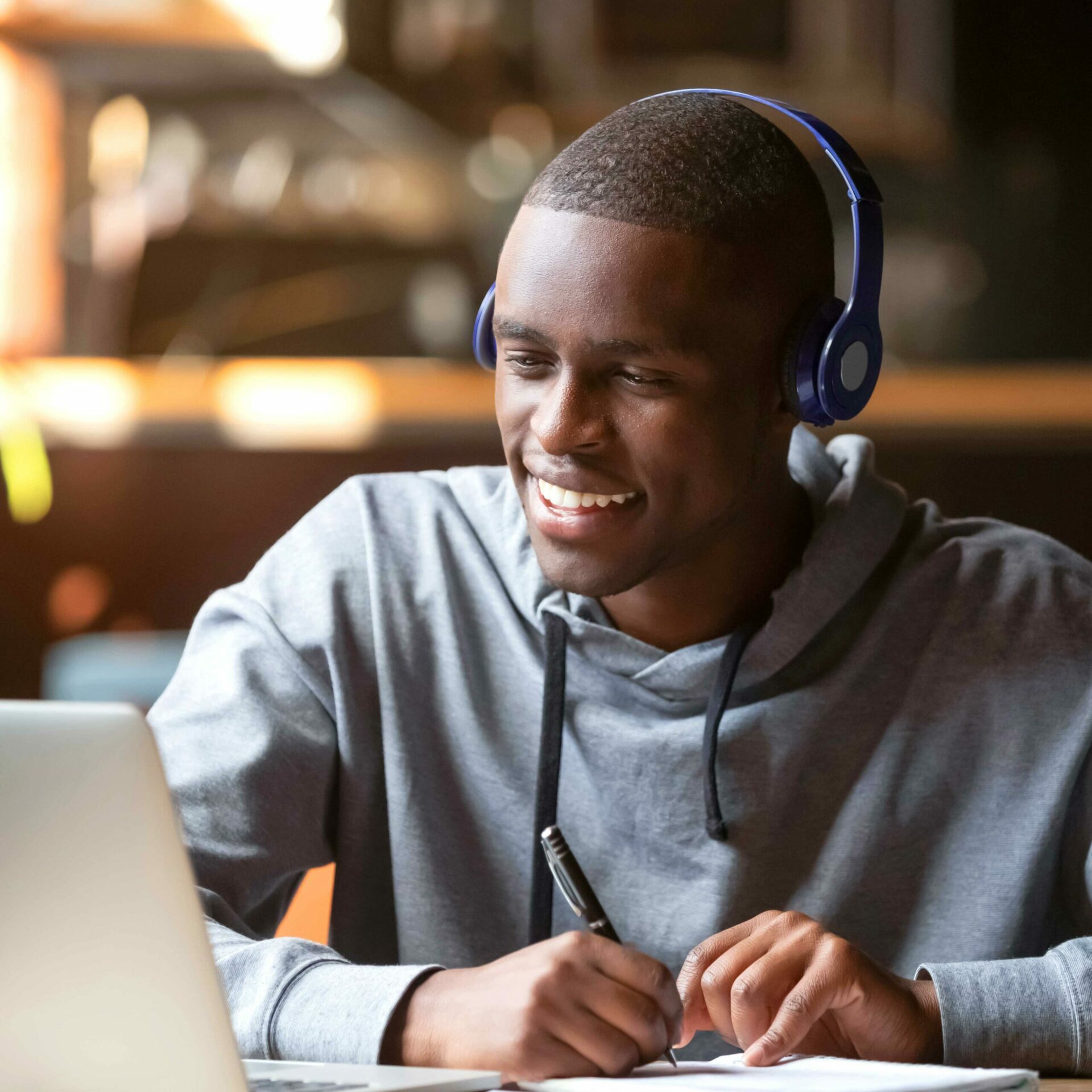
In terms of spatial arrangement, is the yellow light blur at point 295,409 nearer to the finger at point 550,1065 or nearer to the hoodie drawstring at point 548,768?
the hoodie drawstring at point 548,768

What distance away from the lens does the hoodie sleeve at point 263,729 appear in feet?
3.46

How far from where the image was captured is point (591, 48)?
3.22 m

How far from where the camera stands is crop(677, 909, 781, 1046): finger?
0.84 metres

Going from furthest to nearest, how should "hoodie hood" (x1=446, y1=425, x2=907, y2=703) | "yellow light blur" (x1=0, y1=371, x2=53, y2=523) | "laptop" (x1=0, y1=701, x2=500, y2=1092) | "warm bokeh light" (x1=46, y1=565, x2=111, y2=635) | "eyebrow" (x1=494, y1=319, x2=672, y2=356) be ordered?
"warm bokeh light" (x1=46, y1=565, x2=111, y2=635), "yellow light blur" (x1=0, y1=371, x2=53, y2=523), "hoodie hood" (x1=446, y1=425, x2=907, y2=703), "eyebrow" (x1=494, y1=319, x2=672, y2=356), "laptop" (x1=0, y1=701, x2=500, y2=1092)

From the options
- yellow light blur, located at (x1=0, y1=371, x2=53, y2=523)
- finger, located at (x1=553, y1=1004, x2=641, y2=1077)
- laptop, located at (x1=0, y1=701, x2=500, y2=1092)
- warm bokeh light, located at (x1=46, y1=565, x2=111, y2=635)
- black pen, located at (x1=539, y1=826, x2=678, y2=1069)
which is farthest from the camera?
warm bokeh light, located at (x1=46, y1=565, x2=111, y2=635)

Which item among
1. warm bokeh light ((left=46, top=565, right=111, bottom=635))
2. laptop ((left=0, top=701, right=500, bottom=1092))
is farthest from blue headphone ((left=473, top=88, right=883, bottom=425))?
warm bokeh light ((left=46, top=565, right=111, bottom=635))

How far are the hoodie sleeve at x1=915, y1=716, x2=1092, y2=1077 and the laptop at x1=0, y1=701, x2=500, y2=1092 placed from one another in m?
0.46

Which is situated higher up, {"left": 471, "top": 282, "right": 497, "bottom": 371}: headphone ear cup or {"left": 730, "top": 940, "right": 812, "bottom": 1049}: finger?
{"left": 471, "top": 282, "right": 497, "bottom": 371}: headphone ear cup

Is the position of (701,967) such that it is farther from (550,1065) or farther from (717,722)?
(717,722)

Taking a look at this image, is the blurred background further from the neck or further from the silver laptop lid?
the silver laptop lid

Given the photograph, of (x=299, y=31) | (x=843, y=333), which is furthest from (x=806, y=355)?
(x=299, y=31)

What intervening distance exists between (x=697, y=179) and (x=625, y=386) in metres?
0.15

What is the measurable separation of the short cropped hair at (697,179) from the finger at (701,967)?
0.46 metres

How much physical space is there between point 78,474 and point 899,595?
204 centimetres
